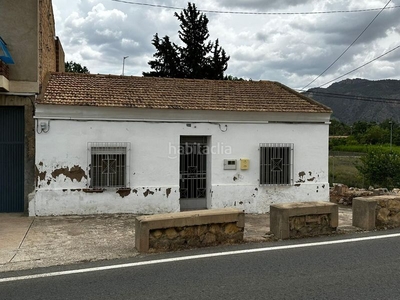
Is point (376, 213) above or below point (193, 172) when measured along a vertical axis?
below

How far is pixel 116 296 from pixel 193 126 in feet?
23.5

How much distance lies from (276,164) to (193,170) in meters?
2.55

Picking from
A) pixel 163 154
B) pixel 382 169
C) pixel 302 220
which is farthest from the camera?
pixel 382 169

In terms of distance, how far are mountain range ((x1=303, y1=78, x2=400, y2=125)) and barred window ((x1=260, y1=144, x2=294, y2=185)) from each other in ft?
340

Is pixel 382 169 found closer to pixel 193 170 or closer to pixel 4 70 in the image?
pixel 193 170

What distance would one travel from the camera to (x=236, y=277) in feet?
18.1

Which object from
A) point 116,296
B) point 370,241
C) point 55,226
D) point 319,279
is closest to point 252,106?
point 370,241

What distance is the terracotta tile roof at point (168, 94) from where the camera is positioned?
11008 millimetres

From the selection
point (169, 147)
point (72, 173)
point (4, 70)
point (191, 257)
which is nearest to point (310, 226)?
point (191, 257)

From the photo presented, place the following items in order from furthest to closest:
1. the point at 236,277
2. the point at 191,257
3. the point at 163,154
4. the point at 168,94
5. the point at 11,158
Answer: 1. the point at 168,94
2. the point at 163,154
3. the point at 11,158
4. the point at 191,257
5. the point at 236,277

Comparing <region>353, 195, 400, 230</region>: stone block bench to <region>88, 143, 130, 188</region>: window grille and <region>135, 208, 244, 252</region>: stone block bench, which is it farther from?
<region>88, 143, 130, 188</region>: window grille

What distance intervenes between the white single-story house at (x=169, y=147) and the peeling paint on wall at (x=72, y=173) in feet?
0.08

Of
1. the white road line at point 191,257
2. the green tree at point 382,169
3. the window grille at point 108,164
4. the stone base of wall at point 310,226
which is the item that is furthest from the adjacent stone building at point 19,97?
the green tree at point 382,169

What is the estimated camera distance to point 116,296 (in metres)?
4.86
